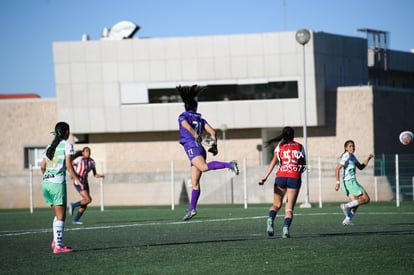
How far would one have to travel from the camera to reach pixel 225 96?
62.0 meters

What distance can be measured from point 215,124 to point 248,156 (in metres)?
3.06

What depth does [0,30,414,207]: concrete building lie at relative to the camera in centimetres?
6075

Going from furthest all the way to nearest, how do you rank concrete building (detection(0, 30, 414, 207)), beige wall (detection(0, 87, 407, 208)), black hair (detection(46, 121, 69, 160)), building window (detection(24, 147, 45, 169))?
building window (detection(24, 147, 45, 169)), concrete building (detection(0, 30, 414, 207)), beige wall (detection(0, 87, 407, 208)), black hair (detection(46, 121, 69, 160))

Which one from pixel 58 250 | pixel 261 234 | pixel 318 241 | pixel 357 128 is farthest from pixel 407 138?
pixel 357 128

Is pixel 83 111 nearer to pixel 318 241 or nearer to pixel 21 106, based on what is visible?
pixel 21 106

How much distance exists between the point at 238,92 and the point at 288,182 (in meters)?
46.1

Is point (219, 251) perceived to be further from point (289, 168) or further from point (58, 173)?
point (289, 168)

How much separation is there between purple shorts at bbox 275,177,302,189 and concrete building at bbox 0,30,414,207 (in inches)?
1739

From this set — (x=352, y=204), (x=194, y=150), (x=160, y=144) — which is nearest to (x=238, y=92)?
(x=160, y=144)

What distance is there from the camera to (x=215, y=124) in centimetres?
6178

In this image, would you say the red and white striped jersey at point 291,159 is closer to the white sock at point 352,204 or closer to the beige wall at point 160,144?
the white sock at point 352,204

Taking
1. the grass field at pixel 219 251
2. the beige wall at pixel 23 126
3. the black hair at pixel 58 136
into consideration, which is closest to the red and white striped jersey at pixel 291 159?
the grass field at pixel 219 251

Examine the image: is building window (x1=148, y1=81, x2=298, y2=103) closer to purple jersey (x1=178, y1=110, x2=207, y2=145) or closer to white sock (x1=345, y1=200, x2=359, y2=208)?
white sock (x1=345, y1=200, x2=359, y2=208)

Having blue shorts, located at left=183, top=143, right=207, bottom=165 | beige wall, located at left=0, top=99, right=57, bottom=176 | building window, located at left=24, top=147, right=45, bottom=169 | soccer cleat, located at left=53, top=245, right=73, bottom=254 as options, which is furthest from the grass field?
building window, located at left=24, top=147, right=45, bottom=169
